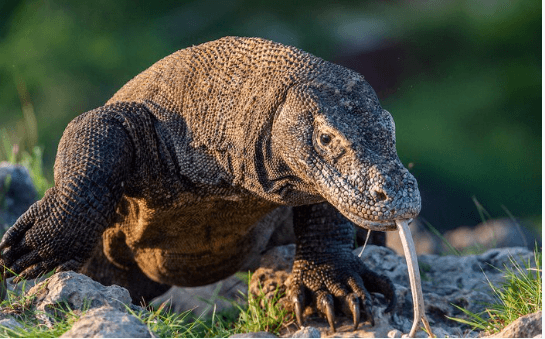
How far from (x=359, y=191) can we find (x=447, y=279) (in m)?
1.94

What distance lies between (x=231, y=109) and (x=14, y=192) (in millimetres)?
2436

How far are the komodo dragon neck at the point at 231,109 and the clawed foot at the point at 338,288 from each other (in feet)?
2.50

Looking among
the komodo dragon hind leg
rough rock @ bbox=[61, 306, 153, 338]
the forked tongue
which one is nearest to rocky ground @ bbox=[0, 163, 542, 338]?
rough rock @ bbox=[61, 306, 153, 338]

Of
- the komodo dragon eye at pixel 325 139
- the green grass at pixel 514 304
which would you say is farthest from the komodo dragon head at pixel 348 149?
the green grass at pixel 514 304

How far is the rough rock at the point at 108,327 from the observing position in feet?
11.4

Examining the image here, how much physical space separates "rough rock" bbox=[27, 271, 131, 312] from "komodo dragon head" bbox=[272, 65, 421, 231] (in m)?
0.90

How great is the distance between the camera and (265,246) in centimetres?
577

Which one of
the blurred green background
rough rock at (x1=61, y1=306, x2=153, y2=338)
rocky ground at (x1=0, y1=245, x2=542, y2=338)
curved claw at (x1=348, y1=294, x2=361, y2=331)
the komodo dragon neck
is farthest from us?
the blurred green background

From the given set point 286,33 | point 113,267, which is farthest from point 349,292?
point 286,33

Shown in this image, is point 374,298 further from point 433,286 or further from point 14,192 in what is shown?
point 14,192

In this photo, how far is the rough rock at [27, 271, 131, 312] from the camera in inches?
158

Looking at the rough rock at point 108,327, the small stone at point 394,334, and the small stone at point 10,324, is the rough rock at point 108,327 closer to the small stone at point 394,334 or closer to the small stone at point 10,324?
the small stone at point 10,324

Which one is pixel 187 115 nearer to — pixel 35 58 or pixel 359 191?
pixel 359 191

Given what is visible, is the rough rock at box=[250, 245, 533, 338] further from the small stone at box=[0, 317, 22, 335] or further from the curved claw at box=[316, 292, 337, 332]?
the small stone at box=[0, 317, 22, 335]
